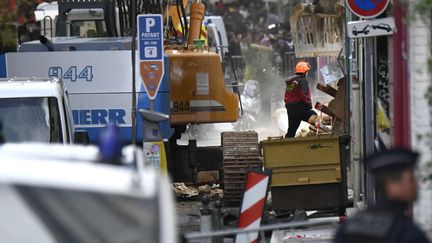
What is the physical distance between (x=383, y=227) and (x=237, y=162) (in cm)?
972

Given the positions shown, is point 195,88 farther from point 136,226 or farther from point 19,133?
point 136,226

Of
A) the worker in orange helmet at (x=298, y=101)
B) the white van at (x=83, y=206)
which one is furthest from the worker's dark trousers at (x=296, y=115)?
the white van at (x=83, y=206)

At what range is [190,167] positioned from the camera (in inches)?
632

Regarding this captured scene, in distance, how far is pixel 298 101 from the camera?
18.9 meters

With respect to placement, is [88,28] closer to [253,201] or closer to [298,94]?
[298,94]

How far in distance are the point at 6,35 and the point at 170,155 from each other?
42.9ft

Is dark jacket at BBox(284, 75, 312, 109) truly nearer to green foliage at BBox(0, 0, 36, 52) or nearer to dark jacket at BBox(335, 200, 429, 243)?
green foliage at BBox(0, 0, 36, 52)

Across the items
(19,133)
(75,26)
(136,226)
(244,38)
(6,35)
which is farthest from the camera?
(244,38)

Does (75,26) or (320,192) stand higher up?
(75,26)

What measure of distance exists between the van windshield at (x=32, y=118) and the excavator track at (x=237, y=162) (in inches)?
155

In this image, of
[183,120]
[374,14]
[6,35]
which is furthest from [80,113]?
[6,35]

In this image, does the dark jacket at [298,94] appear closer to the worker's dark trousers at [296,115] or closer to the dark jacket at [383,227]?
the worker's dark trousers at [296,115]

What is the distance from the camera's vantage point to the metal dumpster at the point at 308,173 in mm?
13359

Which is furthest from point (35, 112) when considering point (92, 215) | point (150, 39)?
point (92, 215)
